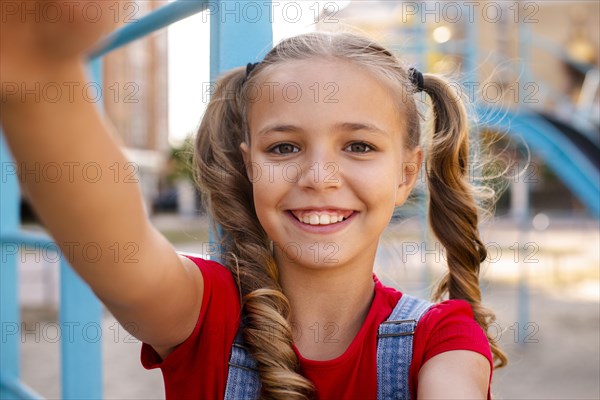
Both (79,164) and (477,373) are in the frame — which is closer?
(79,164)

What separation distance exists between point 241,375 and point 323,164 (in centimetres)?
32

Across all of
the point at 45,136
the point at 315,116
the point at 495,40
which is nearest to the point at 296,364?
the point at 315,116

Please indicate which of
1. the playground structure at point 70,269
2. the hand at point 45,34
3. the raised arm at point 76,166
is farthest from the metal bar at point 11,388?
the hand at point 45,34

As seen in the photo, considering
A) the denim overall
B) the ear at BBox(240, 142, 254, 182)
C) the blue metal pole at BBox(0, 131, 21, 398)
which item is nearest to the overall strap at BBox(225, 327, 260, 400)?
the denim overall

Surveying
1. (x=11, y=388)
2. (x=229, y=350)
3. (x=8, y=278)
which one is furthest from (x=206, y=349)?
(x=8, y=278)

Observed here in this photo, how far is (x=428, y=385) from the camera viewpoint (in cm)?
90

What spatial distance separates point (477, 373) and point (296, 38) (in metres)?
0.59

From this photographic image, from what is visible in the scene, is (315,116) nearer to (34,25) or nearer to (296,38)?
(296,38)

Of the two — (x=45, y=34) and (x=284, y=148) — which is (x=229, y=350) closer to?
(x=284, y=148)

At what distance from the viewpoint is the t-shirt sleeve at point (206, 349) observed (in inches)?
38.0

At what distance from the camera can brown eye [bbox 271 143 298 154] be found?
3.42ft

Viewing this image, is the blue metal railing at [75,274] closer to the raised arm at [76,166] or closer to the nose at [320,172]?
the raised arm at [76,166]

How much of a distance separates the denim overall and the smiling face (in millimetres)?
125

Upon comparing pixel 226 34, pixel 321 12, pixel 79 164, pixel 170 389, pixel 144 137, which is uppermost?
pixel 144 137
